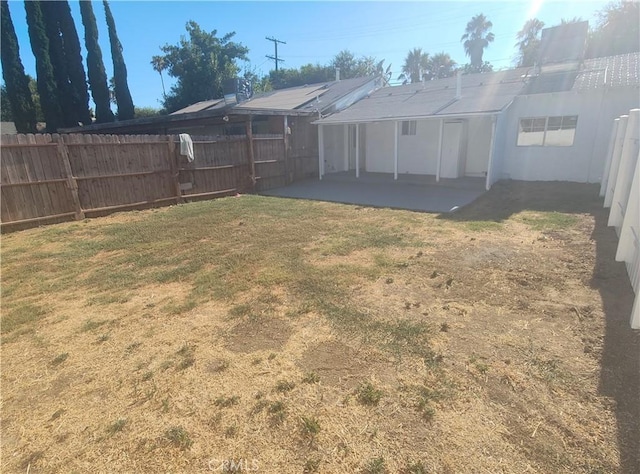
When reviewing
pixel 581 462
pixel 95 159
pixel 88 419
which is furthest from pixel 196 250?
→ pixel 581 462

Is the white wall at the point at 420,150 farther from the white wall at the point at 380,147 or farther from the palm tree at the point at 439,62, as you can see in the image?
the palm tree at the point at 439,62

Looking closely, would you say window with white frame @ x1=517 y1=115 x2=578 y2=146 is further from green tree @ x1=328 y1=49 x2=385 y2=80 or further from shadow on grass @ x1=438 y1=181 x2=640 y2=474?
green tree @ x1=328 y1=49 x2=385 y2=80

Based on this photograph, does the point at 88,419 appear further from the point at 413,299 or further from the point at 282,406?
the point at 413,299

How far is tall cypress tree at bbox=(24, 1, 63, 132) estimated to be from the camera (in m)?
21.9

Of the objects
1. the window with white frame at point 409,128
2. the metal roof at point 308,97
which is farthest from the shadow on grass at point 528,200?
the metal roof at point 308,97

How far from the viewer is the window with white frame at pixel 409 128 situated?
558 inches

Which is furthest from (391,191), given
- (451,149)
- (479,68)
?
(479,68)

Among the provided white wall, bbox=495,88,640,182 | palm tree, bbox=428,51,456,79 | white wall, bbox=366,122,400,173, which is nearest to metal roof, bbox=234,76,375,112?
white wall, bbox=366,122,400,173

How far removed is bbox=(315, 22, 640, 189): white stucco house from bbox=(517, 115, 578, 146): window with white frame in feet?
0.09

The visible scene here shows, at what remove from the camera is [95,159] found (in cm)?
853

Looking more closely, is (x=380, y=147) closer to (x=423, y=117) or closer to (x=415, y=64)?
(x=423, y=117)

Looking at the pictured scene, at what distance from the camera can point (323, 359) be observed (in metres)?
2.93

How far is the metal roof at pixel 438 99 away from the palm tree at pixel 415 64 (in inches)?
1189

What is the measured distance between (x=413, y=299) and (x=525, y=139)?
10.8 meters
